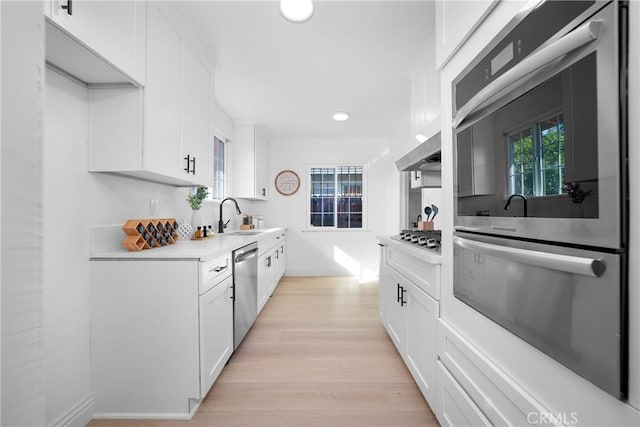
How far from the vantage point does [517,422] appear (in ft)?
2.94

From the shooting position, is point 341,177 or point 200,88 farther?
point 341,177

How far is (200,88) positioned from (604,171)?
8.02 feet

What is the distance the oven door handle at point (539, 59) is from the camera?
0.65 meters

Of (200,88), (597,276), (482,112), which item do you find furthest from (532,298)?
(200,88)

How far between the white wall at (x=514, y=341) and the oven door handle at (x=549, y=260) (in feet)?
0.19

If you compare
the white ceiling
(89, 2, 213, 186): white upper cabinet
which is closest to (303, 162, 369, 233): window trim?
the white ceiling

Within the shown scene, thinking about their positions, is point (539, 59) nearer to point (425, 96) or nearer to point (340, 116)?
point (425, 96)

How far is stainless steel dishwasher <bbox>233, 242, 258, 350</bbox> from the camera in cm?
229

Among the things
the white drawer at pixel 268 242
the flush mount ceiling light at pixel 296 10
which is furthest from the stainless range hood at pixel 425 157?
the white drawer at pixel 268 242

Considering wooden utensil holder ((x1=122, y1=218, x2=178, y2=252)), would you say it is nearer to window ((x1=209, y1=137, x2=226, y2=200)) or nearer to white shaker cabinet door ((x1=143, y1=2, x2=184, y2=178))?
white shaker cabinet door ((x1=143, y1=2, x2=184, y2=178))

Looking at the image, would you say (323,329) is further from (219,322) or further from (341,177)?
(341,177)

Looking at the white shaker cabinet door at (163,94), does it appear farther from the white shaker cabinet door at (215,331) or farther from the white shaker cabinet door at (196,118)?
the white shaker cabinet door at (215,331)

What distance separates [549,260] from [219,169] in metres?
3.80

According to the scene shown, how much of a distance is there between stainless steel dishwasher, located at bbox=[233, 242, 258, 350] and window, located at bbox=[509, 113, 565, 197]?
187 cm
